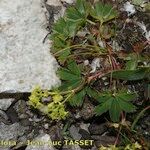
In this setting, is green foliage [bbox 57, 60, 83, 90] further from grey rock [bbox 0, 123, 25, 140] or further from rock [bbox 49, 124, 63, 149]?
grey rock [bbox 0, 123, 25, 140]

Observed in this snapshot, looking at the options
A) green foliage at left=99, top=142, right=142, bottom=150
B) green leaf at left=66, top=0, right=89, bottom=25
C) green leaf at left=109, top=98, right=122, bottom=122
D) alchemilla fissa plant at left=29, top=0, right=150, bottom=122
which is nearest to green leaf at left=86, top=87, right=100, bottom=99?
alchemilla fissa plant at left=29, top=0, right=150, bottom=122

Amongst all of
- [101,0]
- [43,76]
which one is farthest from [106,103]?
[101,0]

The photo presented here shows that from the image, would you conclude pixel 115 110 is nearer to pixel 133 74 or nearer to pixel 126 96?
pixel 126 96

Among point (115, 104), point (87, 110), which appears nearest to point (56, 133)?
point (87, 110)

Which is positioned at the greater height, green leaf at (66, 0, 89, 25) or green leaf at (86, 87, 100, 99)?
green leaf at (66, 0, 89, 25)

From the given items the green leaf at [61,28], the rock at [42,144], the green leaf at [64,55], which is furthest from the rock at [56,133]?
the green leaf at [61,28]

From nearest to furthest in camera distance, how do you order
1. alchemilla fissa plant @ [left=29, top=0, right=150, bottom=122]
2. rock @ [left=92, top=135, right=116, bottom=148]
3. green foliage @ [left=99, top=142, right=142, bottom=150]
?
green foliage @ [left=99, top=142, right=142, bottom=150] → alchemilla fissa plant @ [left=29, top=0, right=150, bottom=122] → rock @ [left=92, top=135, right=116, bottom=148]

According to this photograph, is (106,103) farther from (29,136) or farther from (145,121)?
(29,136)
